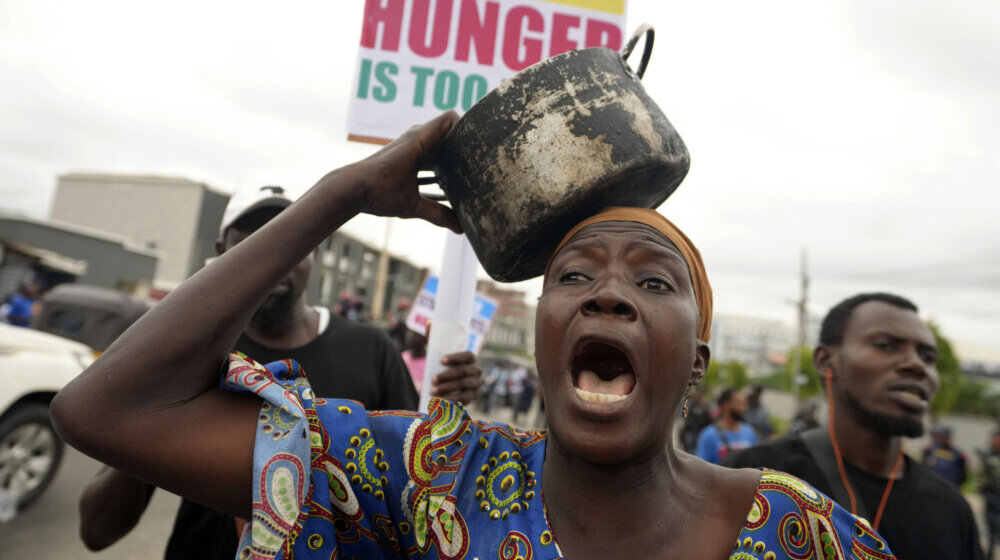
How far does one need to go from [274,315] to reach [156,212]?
161 feet

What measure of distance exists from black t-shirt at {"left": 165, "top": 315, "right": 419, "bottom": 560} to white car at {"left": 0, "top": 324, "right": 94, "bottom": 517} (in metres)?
3.58

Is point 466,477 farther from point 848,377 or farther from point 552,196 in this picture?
point 848,377

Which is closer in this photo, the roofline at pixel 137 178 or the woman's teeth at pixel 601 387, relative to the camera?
the woman's teeth at pixel 601 387

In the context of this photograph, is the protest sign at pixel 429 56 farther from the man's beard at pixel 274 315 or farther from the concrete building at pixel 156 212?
the concrete building at pixel 156 212

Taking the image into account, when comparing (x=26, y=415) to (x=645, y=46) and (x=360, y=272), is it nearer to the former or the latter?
(x=645, y=46)

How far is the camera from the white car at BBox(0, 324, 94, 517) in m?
4.86

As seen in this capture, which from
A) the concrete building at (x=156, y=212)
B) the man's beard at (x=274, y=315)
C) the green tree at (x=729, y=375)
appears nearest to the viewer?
the man's beard at (x=274, y=315)

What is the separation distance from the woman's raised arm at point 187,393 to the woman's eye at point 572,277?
0.62 m

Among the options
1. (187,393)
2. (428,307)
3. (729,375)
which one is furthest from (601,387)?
(729,375)

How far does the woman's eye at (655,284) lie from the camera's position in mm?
1450

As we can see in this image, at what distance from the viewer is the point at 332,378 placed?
2.35 meters

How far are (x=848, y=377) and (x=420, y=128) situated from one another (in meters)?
2.10

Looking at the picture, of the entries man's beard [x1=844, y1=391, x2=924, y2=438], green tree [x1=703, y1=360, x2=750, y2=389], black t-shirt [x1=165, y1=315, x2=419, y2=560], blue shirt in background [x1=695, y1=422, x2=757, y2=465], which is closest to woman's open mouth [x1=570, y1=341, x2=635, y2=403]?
black t-shirt [x1=165, y1=315, x2=419, y2=560]

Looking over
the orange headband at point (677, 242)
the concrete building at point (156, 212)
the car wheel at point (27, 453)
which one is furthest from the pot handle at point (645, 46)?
the concrete building at point (156, 212)
